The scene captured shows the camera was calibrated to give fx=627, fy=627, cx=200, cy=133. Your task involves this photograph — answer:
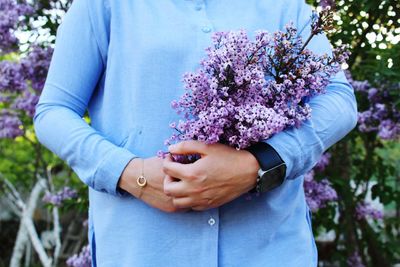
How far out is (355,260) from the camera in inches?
165

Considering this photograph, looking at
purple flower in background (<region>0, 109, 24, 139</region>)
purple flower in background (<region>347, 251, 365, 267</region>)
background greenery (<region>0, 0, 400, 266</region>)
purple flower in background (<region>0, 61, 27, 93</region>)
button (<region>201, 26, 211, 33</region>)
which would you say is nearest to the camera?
button (<region>201, 26, 211, 33</region>)

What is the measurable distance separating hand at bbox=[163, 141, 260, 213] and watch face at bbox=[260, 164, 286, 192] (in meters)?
0.03

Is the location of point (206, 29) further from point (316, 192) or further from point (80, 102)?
point (316, 192)

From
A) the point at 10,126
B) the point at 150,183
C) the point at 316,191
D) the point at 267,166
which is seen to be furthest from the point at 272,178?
the point at 10,126

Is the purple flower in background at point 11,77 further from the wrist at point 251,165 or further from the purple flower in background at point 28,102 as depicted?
the wrist at point 251,165

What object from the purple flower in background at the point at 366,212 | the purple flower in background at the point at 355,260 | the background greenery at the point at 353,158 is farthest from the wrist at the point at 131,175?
the purple flower in background at the point at 355,260

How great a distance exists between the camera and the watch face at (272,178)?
60.2 inches

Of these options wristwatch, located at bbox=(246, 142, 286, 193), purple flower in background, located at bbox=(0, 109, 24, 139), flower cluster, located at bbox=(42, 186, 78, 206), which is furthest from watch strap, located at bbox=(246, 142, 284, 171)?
purple flower in background, located at bbox=(0, 109, 24, 139)

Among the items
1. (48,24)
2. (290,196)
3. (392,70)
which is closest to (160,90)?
(290,196)

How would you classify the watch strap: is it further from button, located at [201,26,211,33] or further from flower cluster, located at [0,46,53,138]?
flower cluster, located at [0,46,53,138]

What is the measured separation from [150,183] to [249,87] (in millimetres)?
341

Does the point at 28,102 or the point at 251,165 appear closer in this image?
the point at 251,165

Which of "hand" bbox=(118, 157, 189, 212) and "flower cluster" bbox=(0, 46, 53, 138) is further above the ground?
"hand" bbox=(118, 157, 189, 212)

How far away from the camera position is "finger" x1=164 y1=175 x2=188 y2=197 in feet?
4.83
